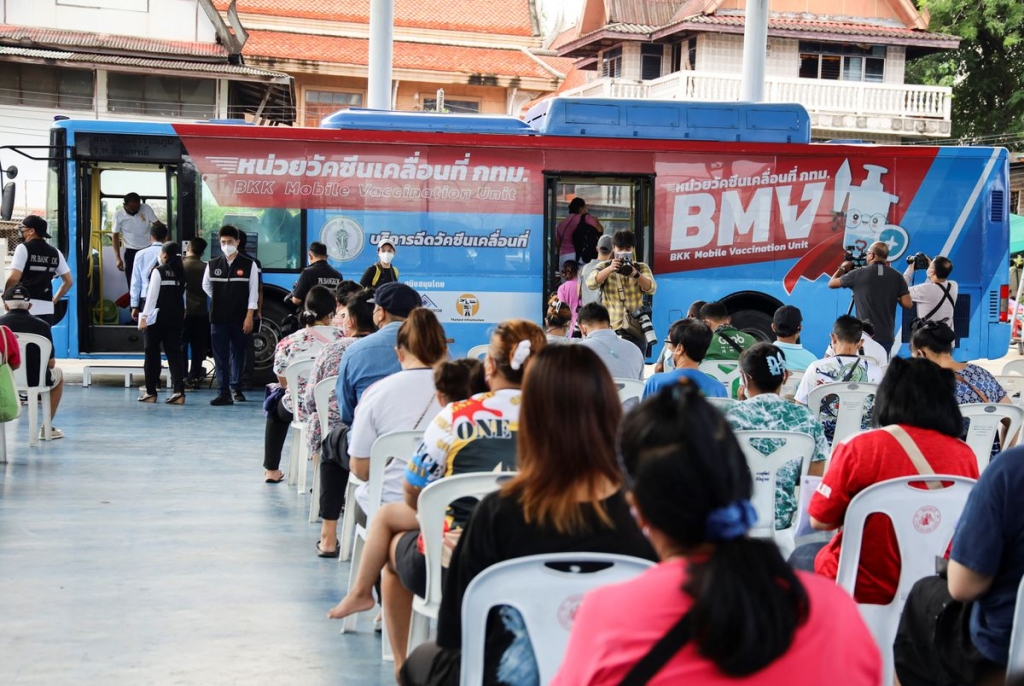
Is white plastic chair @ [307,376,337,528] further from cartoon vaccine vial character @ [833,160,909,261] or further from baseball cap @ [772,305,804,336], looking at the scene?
cartoon vaccine vial character @ [833,160,909,261]

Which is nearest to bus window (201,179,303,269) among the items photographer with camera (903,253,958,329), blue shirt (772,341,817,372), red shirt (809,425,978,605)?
photographer with camera (903,253,958,329)

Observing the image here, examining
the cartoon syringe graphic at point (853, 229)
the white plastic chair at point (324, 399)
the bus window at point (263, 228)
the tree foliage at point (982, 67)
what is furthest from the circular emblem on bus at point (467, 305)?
the tree foliage at point (982, 67)

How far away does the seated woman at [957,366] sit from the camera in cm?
575

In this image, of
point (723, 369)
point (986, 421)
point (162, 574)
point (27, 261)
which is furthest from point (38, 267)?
point (986, 421)

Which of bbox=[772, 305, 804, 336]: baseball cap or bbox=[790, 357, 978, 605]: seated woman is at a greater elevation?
bbox=[772, 305, 804, 336]: baseball cap

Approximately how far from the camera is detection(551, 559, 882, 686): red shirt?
1.77 m

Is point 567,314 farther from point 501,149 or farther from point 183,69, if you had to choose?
point 183,69

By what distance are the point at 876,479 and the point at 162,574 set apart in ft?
11.4

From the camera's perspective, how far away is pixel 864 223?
532 inches

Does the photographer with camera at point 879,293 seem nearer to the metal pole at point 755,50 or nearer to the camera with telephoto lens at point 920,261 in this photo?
the camera with telephoto lens at point 920,261

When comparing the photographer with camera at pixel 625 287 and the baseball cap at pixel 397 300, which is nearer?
the baseball cap at pixel 397 300

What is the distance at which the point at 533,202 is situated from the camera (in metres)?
13.2

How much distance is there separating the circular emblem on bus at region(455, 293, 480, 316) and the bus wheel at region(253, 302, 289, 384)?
1.83m

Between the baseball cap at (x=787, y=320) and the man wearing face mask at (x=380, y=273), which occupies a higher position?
the man wearing face mask at (x=380, y=273)
